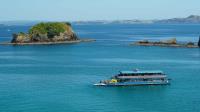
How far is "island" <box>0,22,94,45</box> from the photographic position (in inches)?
4777

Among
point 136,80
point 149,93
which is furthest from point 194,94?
point 136,80

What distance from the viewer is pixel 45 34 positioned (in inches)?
4862

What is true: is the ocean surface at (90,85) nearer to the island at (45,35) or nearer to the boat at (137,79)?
the boat at (137,79)

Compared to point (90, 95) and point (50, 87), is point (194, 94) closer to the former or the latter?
point (90, 95)

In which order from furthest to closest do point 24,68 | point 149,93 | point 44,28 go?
point 44,28
point 24,68
point 149,93

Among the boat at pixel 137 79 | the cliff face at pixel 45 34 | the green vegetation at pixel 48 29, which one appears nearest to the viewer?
the boat at pixel 137 79

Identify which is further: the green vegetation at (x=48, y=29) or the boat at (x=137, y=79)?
the green vegetation at (x=48, y=29)

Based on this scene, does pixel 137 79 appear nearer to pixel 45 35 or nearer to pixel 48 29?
pixel 45 35

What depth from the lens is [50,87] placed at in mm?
51906

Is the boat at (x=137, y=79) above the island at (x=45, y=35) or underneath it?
above

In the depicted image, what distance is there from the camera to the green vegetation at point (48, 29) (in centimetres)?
12250

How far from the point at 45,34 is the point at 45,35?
24 centimetres

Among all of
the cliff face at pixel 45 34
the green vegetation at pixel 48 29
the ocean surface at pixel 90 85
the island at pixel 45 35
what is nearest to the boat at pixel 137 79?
the ocean surface at pixel 90 85

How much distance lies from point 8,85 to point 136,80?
43.0ft
